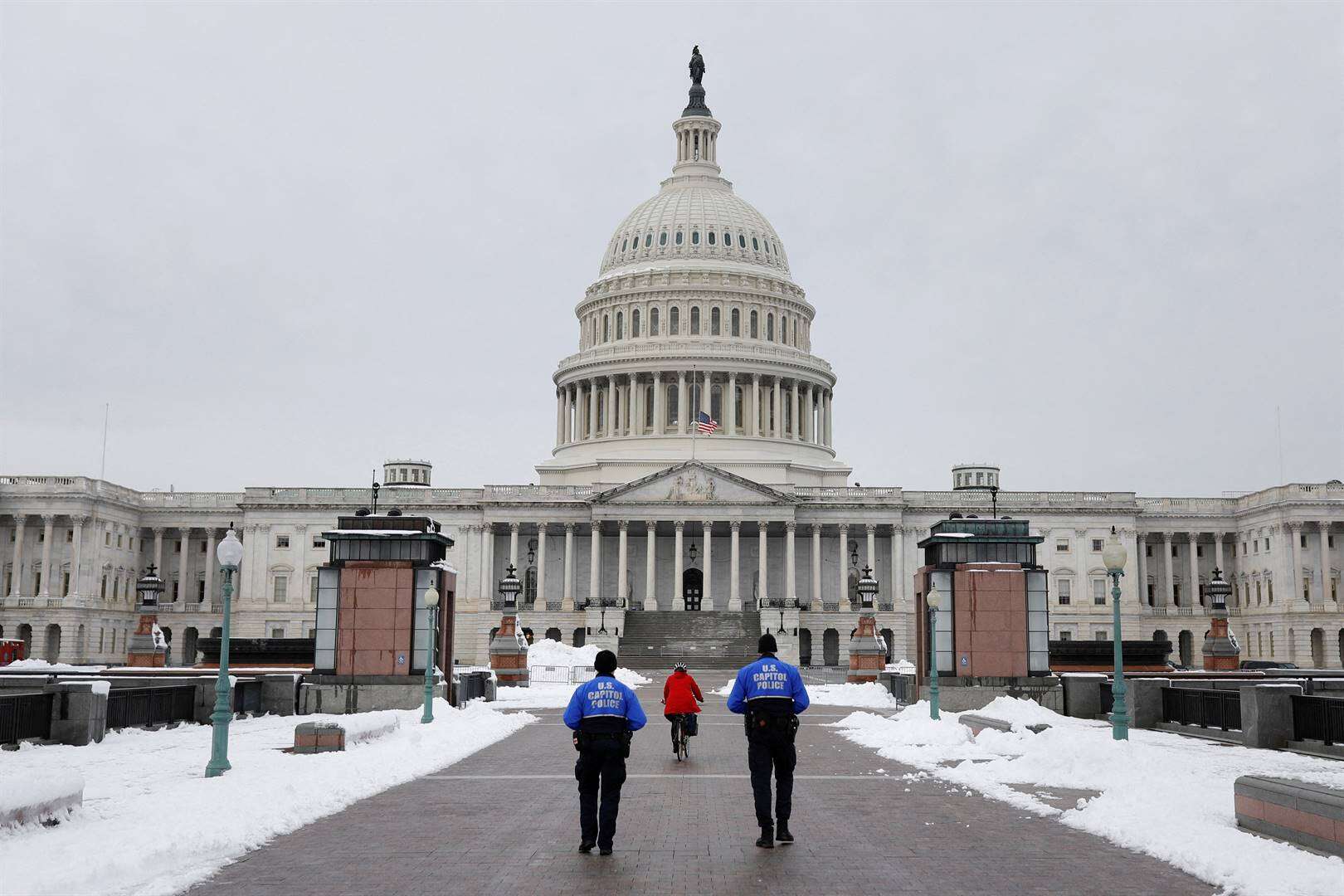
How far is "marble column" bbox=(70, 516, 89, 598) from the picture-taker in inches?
4124

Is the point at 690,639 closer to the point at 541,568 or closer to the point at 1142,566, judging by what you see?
the point at 541,568

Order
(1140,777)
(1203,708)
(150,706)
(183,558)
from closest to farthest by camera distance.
Answer: (1140,777) < (1203,708) < (150,706) < (183,558)

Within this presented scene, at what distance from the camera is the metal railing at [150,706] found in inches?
1229

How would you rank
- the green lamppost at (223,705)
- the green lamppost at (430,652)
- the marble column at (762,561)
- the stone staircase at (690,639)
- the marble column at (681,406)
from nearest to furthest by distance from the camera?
the green lamppost at (223,705), the green lamppost at (430,652), the stone staircase at (690,639), the marble column at (762,561), the marble column at (681,406)

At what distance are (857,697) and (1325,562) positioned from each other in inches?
2729

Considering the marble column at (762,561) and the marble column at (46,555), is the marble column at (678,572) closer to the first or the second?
the marble column at (762,561)

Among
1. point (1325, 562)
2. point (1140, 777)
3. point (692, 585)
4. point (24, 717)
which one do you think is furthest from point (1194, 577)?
point (24, 717)

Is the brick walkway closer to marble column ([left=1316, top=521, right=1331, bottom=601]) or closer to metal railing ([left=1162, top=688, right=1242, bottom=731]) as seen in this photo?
metal railing ([left=1162, top=688, right=1242, bottom=731])

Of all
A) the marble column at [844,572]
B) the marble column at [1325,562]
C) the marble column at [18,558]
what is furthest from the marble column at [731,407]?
the marble column at [18,558]

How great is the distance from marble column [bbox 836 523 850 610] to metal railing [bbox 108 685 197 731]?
77110 millimetres

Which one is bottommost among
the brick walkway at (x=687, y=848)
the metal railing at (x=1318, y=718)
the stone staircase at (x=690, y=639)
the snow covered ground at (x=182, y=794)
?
the brick walkway at (x=687, y=848)

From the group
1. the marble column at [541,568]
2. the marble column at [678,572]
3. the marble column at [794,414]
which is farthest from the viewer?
the marble column at [794,414]

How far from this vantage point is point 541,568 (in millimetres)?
109625

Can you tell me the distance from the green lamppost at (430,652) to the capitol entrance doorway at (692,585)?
7635 cm
